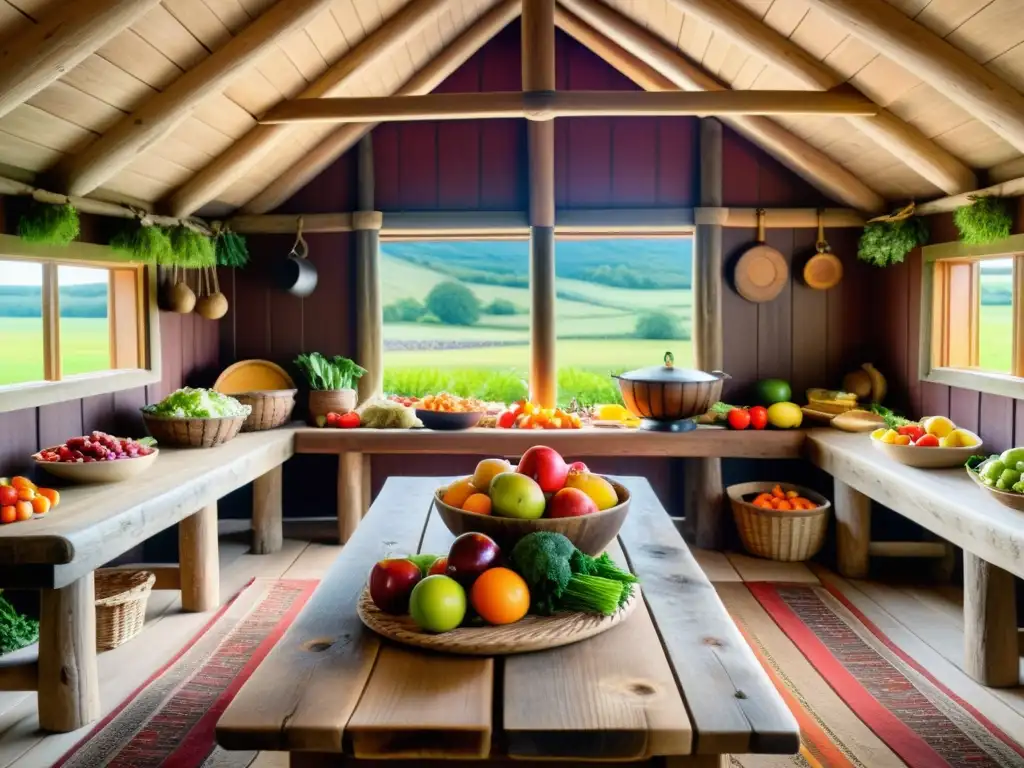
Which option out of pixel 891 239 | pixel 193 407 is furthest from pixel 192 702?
pixel 891 239

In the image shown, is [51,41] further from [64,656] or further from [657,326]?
[657,326]

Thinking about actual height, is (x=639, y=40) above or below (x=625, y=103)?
above

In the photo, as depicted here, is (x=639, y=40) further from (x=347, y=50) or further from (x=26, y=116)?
(x=26, y=116)

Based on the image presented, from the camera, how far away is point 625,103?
474 cm

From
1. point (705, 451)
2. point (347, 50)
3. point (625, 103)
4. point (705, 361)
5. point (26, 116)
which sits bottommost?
point (705, 451)

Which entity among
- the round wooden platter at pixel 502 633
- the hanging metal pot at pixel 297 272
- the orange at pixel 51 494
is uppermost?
the hanging metal pot at pixel 297 272

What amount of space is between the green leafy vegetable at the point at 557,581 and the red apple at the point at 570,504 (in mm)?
162

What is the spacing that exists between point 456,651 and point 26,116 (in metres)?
3.09

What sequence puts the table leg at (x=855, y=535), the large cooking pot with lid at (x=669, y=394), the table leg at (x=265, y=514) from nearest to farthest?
the table leg at (x=855, y=535), the large cooking pot with lid at (x=669, y=394), the table leg at (x=265, y=514)

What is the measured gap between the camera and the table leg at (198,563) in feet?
14.6

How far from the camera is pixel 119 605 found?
3.92 meters

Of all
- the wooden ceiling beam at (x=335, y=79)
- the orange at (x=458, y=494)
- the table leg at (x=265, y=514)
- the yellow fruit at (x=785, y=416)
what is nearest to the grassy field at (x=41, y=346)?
the wooden ceiling beam at (x=335, y=79)

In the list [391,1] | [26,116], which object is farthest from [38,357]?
[391,1]

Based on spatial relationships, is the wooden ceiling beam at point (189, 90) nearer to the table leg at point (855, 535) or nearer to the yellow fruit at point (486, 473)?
the yellow fruit at point (486, 473)
